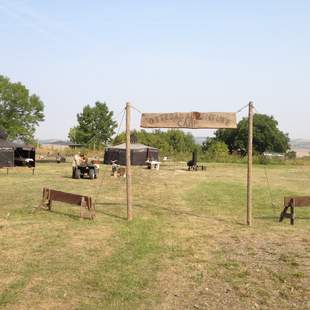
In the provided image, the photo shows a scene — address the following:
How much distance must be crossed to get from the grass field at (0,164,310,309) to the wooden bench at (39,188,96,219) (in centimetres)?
30

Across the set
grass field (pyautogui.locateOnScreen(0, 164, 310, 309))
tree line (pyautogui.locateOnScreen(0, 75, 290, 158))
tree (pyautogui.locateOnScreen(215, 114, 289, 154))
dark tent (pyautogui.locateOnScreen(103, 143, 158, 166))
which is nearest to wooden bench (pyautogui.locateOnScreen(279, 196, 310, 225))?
grass field (pyautogui.locateOnScreen(0, 164, 310, 309))

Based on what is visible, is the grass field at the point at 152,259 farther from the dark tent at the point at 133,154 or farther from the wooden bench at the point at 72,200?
the dark tent at the point at 133,154

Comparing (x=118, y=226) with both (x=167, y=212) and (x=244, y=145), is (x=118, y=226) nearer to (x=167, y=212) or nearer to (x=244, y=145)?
(x=167, y=212)

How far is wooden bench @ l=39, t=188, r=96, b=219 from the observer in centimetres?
1120

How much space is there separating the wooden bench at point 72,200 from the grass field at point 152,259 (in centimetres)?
30

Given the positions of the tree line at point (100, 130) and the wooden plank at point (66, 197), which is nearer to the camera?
the wooden plank at point (66, 197)

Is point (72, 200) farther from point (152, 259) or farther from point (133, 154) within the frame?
point (133, 154)

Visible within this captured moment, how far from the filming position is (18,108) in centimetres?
6456

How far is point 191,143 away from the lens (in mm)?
93812

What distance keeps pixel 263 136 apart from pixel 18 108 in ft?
159

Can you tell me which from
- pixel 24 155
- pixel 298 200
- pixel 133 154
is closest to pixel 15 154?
pixel 24 155

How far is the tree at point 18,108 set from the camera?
6293 centimetres

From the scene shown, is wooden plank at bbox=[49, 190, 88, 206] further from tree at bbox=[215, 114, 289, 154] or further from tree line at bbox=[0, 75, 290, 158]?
tree at bbox=[215, 114, 289, 154]

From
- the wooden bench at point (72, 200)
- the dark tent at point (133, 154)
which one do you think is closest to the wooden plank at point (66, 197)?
the wooden bench at point (72, 200)
